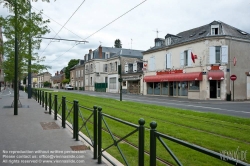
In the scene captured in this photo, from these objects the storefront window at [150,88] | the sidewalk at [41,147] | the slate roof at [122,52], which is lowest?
the sidewalk at [41,147]

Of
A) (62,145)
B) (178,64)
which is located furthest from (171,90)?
(62,145)

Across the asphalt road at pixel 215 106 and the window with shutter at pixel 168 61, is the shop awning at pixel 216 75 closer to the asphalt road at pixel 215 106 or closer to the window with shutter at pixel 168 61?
the asphalt road at pixel 215 106

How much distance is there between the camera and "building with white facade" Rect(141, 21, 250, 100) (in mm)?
25266

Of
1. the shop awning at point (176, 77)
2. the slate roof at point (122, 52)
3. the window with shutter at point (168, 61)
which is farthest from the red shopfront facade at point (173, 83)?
the slate roof at point (122, 52)

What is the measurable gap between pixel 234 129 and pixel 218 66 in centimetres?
1855

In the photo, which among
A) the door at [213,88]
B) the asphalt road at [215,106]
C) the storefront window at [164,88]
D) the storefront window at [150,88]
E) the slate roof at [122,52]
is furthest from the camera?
the slate roof at [122,52]

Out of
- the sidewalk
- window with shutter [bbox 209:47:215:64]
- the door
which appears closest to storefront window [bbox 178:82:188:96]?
the door

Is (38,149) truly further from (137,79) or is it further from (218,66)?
(137,79)

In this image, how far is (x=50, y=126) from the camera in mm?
8750

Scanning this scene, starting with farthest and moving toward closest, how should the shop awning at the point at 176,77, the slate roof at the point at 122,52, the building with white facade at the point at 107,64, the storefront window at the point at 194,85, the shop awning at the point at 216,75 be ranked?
the slate roof at the point at 122,52, the building with white facade at the point at 107,64, the storefront window at the point at 194,85, the shop awning at the point at 176,77, the shop awning at the point at 216,75

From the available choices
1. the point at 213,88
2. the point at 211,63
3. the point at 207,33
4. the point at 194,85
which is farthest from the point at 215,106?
the point at 207,33

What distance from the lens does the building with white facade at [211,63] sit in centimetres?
2527

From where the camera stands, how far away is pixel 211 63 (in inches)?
1008

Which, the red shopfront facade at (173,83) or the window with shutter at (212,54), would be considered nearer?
the window with shutter at (212,54)
